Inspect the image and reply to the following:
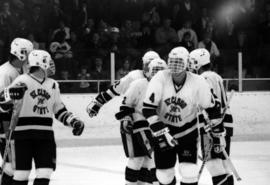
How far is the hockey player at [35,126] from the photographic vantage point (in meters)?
5.36

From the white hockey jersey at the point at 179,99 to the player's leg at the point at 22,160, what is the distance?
3.14 ft

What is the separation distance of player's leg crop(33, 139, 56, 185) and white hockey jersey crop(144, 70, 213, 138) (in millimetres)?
803

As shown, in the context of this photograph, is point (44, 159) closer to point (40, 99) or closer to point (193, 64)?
point (40, 99)

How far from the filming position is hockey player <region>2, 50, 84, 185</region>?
536 cm

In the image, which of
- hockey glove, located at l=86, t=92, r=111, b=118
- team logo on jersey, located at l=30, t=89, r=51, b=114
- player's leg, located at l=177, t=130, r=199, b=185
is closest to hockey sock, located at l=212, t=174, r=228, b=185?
player's leg, located at l=177, t=130, r=199, b=185

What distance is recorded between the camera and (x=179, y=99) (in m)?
5.44

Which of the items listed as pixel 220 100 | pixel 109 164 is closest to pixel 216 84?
pixel 220 100

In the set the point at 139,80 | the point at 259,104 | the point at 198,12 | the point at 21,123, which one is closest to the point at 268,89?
the point at 259,104

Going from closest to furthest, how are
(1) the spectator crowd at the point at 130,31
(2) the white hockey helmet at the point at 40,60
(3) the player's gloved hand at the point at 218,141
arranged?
(2) the white hockey helmet at the point at 40,60
(3) the player's gloved hand at the point at 218,141
(1) the spectator crowd at the point at 130,31

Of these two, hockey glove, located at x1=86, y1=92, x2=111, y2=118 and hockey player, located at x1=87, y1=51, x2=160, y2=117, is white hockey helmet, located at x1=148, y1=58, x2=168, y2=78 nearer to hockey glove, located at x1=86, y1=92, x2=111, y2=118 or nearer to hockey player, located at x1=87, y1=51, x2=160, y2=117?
hockey player, located at x1=87, y1=51, x2=160, y2=117

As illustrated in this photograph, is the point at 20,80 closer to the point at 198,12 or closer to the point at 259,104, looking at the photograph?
the point at 259,104

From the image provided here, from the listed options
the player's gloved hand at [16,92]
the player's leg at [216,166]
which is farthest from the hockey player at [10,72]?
the player's leg at [216,166]

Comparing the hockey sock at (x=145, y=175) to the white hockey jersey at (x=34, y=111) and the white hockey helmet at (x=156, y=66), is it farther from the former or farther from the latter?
the white hockey jersey at (x=34, y=111)

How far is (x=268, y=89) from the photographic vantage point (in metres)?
10.9
